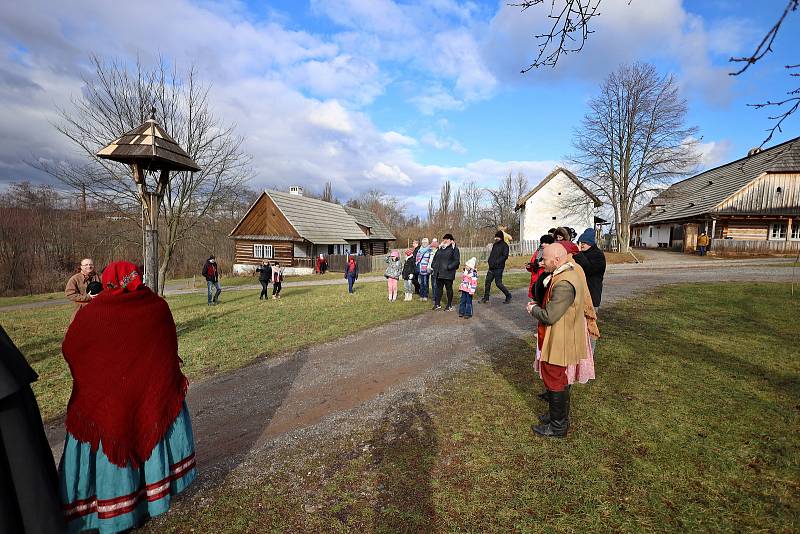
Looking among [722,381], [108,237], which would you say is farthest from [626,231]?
[108,237]

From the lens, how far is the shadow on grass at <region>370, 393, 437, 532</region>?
265 cm

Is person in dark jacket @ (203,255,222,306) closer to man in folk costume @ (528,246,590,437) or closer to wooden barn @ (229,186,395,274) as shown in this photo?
man in folk costume @ (528,246,590,437)

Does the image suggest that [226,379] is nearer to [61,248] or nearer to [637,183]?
[637,183]

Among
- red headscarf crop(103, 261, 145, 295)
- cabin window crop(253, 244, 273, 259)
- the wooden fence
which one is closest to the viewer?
Answer: red headscarf crop(103, 261, 145, 295)

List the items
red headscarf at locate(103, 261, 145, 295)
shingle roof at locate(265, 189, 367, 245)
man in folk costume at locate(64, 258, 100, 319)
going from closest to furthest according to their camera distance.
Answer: red headscarf at locate(103, 261, 145, 295)
man in folk costume at locate(64, 258, 100, 319)
shingle roof at locate(265, 189, 367, 245)

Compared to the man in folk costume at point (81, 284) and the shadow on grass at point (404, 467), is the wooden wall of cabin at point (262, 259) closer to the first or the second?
the man in folk costume at point (81, 284)

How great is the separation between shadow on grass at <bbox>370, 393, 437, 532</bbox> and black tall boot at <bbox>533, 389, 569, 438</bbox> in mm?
1167

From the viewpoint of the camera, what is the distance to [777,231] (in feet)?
86.0

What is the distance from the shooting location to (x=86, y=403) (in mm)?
2412

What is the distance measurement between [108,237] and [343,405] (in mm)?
18454

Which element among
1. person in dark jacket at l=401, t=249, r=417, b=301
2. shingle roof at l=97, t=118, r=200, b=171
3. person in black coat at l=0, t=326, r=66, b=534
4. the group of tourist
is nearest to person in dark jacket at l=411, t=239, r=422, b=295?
person in dark jacket at l=401, t=249, r=417, b=301

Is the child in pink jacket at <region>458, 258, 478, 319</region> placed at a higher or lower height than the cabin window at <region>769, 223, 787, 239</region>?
lower

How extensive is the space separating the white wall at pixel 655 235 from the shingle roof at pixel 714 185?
0.97m

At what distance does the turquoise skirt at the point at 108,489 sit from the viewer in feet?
7.68
